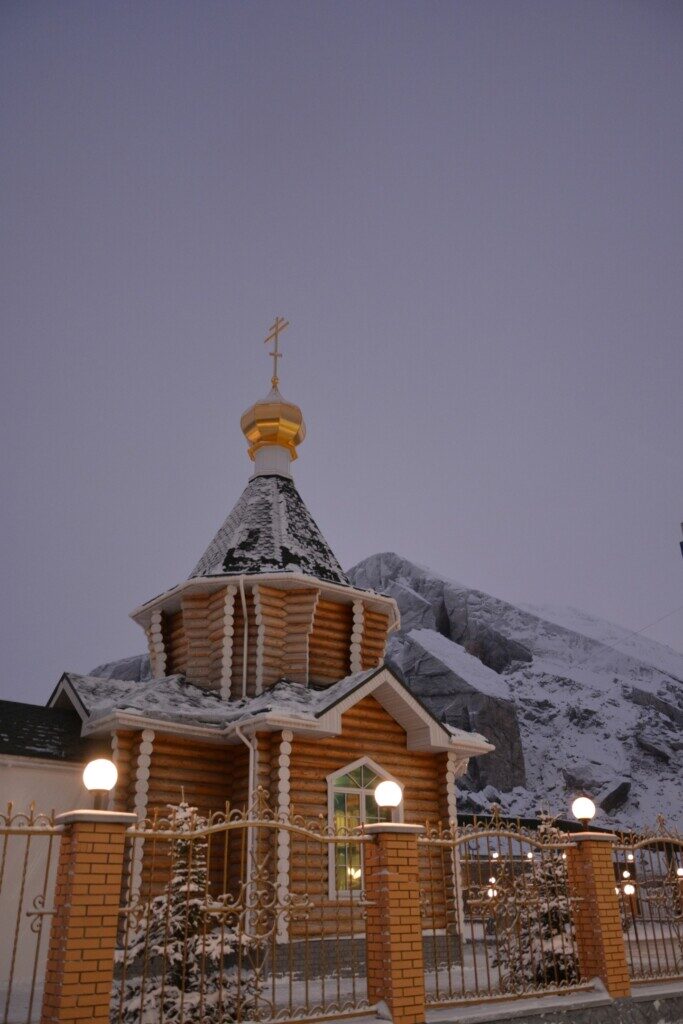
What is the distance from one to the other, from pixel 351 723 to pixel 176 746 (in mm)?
3026

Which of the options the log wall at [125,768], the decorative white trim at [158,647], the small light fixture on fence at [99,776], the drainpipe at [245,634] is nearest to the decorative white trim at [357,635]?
the drainpipe at [245,634]

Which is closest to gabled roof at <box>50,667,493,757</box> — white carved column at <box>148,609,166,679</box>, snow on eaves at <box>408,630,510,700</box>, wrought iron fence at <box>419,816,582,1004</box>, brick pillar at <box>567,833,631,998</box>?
white carved column at <box>148,609,166,679</box>

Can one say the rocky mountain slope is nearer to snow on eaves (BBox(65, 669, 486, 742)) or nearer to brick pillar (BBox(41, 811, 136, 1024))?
snow on eaves (BBox(65, 669, 486, 742))

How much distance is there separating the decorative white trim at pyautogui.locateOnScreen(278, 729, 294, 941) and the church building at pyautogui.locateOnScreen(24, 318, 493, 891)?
0.03 meters

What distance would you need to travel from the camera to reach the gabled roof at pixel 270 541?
1625 cm

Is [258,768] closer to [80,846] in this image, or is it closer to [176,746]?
[176,746]

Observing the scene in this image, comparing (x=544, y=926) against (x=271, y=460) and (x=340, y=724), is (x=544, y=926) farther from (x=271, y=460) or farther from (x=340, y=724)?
(x=271, y=460)

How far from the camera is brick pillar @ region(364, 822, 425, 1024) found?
6.86 meters

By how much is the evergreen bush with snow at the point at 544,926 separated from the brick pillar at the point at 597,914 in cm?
25

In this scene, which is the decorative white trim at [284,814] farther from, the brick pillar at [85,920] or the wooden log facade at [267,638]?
the brick pillar at [85,920]

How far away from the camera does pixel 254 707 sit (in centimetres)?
1361

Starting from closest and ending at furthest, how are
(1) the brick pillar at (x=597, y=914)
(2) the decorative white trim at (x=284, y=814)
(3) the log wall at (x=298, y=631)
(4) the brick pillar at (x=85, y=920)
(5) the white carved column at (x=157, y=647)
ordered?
(4) the brick pillar at (x=85, y=920), (1) the brick pillar at (x=597, y=914), (2) the decorative white trim at (x=284, y=814), (3) the log wall at (x=298, y=631), (5) the white carved column at (x=157, y=647)

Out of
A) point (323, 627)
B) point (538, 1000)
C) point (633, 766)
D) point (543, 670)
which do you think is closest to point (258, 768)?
point (323, 627)

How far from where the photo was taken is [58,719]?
1414 cm
